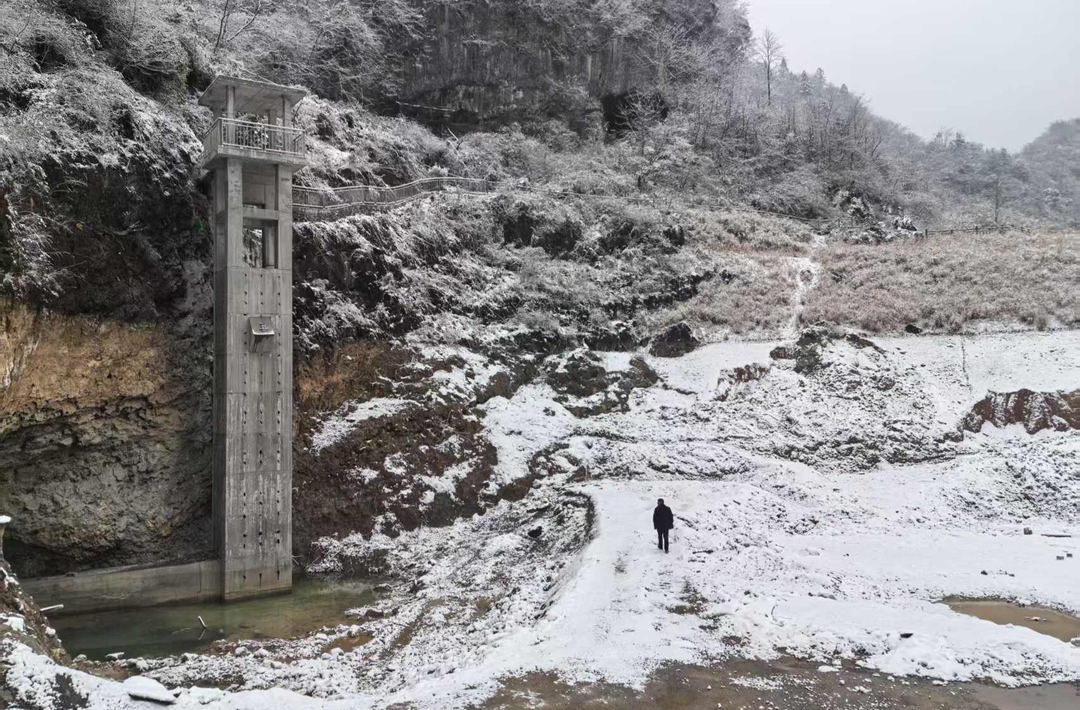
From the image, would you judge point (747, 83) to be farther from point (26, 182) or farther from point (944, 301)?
point (26, 182)

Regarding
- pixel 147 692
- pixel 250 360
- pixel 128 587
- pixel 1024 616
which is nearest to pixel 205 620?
pixel 128 587

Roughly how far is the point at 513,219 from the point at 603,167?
33.5 feet

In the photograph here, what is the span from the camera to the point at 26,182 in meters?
13.8

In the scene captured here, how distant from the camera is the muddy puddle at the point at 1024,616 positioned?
10820 mm

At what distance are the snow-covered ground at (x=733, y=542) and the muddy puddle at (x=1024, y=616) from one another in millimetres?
337

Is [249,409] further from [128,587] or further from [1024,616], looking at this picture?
[1024,616]

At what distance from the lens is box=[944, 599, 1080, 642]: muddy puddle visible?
35.5 feet

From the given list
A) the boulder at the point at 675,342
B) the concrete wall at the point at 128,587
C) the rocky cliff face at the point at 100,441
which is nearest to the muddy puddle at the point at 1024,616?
the boulder at the point at 675,342

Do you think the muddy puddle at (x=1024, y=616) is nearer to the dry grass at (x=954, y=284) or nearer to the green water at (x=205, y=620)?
the green water at (x=205, y=620)

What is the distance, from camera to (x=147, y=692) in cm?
815

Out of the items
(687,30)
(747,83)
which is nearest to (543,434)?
(687,30)

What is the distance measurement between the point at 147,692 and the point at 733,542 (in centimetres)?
1078

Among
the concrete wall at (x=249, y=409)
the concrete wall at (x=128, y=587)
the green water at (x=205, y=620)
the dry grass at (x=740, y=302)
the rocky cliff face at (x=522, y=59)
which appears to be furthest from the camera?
the rocky cliff face at (x=522, y=59)

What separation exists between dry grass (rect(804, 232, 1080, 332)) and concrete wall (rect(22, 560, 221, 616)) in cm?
2171
